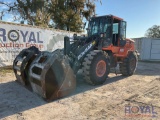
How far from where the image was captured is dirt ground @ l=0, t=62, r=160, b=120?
12.8ft

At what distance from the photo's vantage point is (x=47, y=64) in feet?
14.9

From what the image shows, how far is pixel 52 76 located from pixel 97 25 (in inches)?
140

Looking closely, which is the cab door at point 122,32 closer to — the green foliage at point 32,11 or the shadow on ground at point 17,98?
the shadow on ground at point 17,98

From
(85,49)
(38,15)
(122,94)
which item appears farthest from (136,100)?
(38,15)

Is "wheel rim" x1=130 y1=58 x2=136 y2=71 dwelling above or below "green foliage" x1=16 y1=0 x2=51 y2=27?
below

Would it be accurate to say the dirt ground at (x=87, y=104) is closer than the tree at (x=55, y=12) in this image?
Yes

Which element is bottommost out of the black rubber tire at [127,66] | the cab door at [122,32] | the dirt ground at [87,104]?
the dirt ground at [87,104]

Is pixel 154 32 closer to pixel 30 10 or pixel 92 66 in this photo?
pixel 30 10

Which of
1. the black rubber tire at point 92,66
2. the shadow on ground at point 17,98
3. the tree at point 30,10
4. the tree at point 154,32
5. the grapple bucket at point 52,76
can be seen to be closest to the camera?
the shadow on ground at point 17,98

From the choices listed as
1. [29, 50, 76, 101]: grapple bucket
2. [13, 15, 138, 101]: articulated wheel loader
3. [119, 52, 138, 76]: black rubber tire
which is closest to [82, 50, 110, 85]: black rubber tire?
[13, 15, 138, 101]: articulated wheel loader

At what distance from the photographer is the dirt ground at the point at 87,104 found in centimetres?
391

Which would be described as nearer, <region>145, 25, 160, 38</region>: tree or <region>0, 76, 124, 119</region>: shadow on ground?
<region>0, 76, 124, 119</region>: shadow on ground

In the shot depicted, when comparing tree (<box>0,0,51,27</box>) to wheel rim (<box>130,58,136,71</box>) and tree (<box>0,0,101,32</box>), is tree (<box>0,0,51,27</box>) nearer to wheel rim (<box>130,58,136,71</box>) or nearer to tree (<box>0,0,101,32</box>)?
tree (<box>0,0,101,32</box>)

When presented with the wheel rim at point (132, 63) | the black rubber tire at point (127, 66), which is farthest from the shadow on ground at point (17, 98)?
the wheel rim at point (132, 63)
